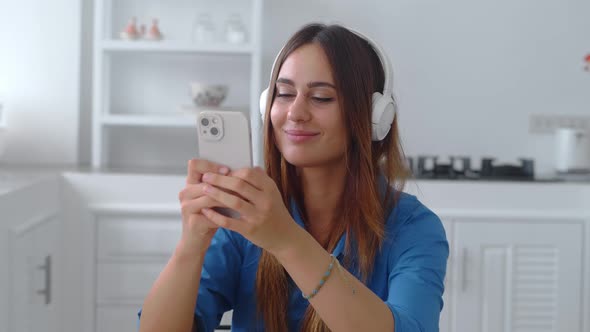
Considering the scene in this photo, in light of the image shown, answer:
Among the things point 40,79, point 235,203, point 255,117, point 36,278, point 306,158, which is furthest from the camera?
point 40,79

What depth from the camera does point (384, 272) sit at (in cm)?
124

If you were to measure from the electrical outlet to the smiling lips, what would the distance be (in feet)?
6.79

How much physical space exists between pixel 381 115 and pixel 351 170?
125 millimetres

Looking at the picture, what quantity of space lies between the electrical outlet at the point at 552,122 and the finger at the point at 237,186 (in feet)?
7.69

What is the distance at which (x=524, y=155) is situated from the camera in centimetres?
302

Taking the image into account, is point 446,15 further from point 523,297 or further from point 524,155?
point 523,297

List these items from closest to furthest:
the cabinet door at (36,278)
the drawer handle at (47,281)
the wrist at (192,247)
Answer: the wrist at (192,247), the cabinet door at (36,278), the drawer handle at (47,281)

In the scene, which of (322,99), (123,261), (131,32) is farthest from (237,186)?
(131,32)

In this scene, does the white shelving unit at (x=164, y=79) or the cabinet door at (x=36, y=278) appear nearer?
the cabinet door at (x=36, y=278)

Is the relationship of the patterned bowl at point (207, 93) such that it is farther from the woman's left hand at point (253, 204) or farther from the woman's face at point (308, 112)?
the woman's left hand at point (253, 204)

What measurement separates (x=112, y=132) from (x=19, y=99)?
15.1 inches

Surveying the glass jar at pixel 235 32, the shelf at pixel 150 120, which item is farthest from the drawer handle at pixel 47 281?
the glass jar at pixel 235 32

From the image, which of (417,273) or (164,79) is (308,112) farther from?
(164,79)

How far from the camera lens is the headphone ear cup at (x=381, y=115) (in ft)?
4.00
